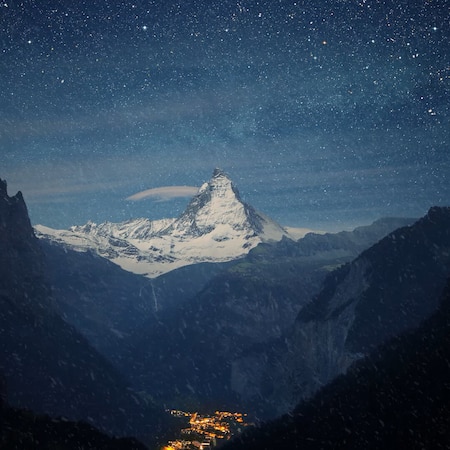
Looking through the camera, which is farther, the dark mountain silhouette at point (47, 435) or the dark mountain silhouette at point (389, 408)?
the dark mountain silhouette at point (389, 408)

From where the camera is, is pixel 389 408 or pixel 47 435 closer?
pixel 47 435

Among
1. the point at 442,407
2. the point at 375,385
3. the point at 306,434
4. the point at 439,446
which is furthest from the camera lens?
the point at 375,385

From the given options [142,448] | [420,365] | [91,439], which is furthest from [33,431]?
[420,365]

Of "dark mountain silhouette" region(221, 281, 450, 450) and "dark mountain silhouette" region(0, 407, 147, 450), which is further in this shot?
"dark mountain silhouette" region(221, 281, 450, 450)

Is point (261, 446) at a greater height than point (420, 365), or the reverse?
point (420, 365)

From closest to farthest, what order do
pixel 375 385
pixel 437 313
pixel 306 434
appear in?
pixel 306 434 < pixel 375 385 < pixel 437 313

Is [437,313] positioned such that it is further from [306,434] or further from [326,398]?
[306,434]

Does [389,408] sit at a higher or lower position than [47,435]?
lower

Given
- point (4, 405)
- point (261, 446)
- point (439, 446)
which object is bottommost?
point (261, 446)
